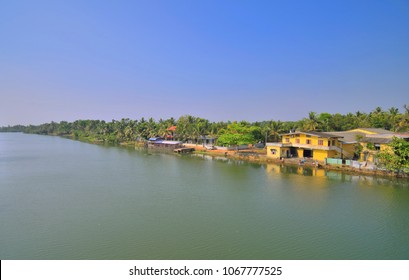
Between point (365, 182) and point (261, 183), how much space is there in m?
7.88

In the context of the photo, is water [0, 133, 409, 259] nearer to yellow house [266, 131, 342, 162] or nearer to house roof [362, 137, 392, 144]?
house roof [362, 137, 392, 144]

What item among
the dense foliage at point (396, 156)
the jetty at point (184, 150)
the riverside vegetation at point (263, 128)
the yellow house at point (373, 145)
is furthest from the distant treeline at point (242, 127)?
the dense foliage at point (396, 156)

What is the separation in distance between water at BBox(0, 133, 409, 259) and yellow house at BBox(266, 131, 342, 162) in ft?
16.8

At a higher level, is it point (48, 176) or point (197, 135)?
point (197, 135)

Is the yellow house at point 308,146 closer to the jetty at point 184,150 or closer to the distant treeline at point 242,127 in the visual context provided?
the distant treeline at point 242,127

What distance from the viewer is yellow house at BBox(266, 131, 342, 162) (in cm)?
2841

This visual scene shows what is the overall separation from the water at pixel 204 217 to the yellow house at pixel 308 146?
5.11m

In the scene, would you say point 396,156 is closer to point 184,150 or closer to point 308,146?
point 308,146

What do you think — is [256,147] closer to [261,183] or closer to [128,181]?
[261,183]

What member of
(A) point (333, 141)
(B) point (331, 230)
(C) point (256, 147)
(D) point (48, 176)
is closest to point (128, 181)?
(D) point (48, 176)

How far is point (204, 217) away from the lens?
13.9 m

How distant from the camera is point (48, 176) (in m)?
24.5

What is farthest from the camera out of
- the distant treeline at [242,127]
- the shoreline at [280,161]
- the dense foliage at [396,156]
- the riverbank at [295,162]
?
the distant treeline at [242,127]

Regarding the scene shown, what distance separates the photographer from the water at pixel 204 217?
10555 mm
